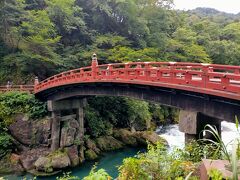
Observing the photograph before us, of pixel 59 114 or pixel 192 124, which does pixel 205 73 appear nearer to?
pixel 192 124

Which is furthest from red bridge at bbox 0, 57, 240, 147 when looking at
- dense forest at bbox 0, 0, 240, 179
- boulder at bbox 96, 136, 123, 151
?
dense forest at bbox 0, 0, 240, 179

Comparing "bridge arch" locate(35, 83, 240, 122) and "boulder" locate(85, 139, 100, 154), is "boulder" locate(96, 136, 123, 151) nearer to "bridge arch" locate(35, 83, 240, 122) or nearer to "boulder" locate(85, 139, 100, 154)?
"boulder" locate(85, 139, 100, 154)

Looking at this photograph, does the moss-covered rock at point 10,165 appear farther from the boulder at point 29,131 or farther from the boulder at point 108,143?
the boulder at point 108,143

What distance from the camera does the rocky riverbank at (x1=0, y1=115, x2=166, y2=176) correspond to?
1812 cm

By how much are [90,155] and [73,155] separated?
1414 millimetres

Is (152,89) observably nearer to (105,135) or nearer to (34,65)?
(105,135)

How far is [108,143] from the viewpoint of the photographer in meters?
22.5

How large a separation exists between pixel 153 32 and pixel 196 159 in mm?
26332

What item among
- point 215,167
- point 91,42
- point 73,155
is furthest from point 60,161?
point 91,42

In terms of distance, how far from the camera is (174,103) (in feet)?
36.8

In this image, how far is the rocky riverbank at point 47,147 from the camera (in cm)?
1812

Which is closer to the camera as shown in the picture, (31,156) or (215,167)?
(215,167)

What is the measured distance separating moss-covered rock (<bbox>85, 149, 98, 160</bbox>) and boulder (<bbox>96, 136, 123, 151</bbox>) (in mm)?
1176

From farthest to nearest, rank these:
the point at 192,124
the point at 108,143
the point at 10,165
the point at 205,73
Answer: the point at 108,143 < the point at 10,165 < the point at 192,124 < the point at 205,73
